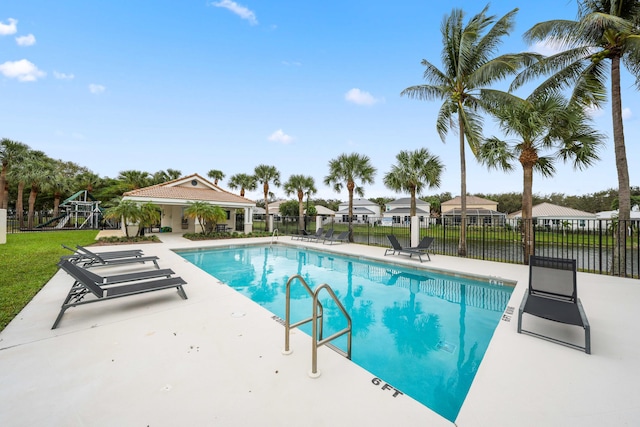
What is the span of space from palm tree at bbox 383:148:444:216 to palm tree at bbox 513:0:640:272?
6132 mm

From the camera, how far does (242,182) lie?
→ 31.4 meters

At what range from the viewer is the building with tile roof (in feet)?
62.7

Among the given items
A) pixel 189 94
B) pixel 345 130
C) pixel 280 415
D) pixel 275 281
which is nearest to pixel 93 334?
pixel 280 415

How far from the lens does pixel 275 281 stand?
27.1 feet

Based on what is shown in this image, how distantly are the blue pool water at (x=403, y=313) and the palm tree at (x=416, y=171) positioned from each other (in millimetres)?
7014

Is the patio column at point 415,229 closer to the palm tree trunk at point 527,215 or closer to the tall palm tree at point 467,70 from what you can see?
the tall palm tree at point 467,70

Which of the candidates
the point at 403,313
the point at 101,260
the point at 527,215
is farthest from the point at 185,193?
the point at 527,215

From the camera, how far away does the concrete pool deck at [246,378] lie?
2213 millimetres

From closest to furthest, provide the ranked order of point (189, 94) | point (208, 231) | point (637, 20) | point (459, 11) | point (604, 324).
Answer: point (604, 324) < point (637, 20) < point (459, 11) < point (189, 94) < point (208, 231)

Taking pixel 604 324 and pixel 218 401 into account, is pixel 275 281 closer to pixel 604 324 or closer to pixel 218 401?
→ pixel 218 401

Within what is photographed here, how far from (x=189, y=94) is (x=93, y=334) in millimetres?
17218

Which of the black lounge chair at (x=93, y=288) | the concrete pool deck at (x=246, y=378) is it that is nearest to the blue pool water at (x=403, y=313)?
the concrete pool deck at (x=246, y=378)

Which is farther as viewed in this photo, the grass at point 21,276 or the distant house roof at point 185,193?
the distant house roof at point 185,193

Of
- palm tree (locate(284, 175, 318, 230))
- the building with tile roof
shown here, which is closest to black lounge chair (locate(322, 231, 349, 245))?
the building with tile roof
